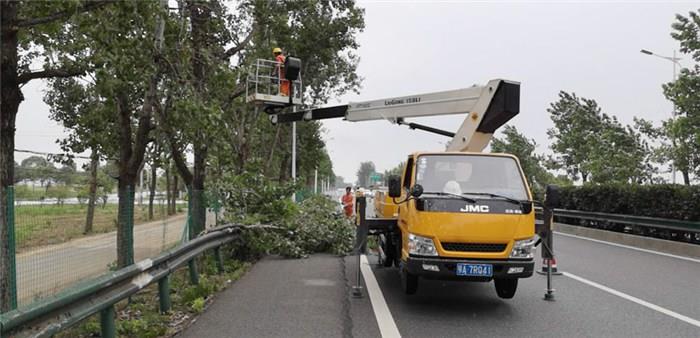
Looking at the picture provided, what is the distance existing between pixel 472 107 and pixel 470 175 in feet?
5.79

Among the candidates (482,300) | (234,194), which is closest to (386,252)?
(482,300)

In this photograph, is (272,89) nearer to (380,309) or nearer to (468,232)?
(380,309)

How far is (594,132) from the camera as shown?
34.8 meters

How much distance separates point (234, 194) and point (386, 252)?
173 inches

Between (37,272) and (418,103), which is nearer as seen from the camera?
(37,272)

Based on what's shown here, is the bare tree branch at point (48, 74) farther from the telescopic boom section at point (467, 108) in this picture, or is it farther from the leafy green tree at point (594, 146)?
the leafy green tree at point (594, 146)

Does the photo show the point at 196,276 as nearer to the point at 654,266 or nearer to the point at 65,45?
the point at 65,45

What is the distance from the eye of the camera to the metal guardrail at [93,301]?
13.4ft

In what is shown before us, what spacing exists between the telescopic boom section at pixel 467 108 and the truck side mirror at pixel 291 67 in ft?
5.93

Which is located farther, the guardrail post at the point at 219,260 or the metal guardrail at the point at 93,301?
the guardrail post at the point at 219,260

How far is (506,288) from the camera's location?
27.0 ft

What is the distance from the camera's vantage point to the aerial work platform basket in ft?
42.2

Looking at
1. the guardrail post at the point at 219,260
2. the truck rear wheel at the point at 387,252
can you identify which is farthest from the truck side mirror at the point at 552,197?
the guardrail post at the point at 219,260

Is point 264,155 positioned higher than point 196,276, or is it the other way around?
point 264,155
